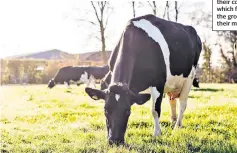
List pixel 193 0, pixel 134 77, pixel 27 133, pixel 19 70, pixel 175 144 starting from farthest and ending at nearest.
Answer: pixel 19 70 → pixel 193 0 → pixel 27 133 → pixel 134 77 → pixel 175 144

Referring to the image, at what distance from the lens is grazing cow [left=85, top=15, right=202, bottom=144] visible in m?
3.30

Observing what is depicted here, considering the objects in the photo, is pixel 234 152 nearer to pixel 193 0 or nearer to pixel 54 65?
pixel 193 0

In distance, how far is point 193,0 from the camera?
6.14 m

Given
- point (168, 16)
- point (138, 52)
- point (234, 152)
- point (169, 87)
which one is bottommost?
point (234, 152)

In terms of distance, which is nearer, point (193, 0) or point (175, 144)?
point (175, 144)

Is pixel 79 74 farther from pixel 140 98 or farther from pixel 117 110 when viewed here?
pixel 117 110

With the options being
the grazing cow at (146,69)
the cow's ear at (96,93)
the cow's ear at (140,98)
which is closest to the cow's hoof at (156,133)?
the grazing cow at (146,69)

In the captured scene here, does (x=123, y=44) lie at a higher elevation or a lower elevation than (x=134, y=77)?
higher

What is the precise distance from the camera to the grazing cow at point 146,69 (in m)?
3.30

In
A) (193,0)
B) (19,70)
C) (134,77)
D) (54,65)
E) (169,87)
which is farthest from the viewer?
(54,65)

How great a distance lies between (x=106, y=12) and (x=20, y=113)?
2.09 metres

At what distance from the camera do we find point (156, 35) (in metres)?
4.13

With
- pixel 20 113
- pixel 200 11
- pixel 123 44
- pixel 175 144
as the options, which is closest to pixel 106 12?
pixel 200 11

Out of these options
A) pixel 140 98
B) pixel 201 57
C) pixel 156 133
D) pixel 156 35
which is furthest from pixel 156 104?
pixel 201 57
